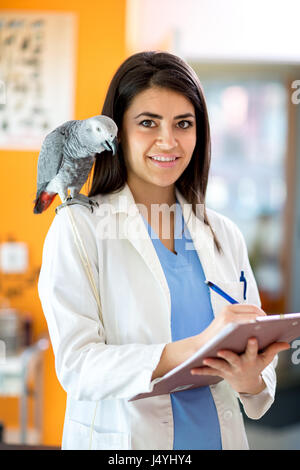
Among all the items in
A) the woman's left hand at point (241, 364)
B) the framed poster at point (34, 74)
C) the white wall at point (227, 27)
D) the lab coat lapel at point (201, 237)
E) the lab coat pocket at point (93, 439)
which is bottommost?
the lab coat pocket at point (93, 439)

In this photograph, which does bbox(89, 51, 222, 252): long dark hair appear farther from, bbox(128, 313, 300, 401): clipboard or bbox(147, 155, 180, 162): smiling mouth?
bbox(128, 313, 300, 401): clipboard

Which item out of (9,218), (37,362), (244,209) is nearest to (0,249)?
(9,218)

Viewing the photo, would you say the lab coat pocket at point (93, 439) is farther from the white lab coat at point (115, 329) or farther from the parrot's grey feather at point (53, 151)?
the parrot's grey feather at point (53, 151)

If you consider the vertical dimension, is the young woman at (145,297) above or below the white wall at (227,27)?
below

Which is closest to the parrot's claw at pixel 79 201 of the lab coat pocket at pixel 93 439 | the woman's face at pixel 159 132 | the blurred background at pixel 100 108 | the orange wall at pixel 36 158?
the woman's face at pixel 159 132

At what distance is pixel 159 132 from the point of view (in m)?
0.99

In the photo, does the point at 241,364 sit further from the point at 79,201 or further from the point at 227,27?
the point at 227,27

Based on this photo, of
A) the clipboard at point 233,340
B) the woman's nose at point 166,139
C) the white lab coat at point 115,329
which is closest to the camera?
the clipboard at point 233,340

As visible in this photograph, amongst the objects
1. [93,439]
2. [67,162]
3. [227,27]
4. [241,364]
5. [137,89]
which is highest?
[227,27]

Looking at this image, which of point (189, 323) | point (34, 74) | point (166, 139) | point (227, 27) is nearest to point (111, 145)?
point (166, 139)

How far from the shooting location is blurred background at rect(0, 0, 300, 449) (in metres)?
3.15

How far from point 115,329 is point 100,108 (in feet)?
7.83

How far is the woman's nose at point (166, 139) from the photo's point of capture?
978 mm

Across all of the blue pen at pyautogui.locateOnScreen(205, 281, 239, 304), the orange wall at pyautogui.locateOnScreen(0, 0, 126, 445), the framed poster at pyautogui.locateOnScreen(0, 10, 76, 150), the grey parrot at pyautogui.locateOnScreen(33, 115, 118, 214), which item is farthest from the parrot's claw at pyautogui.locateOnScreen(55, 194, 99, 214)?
the framed poster at pyautogui.locateOnScreen(0, 10, 76, 150)
